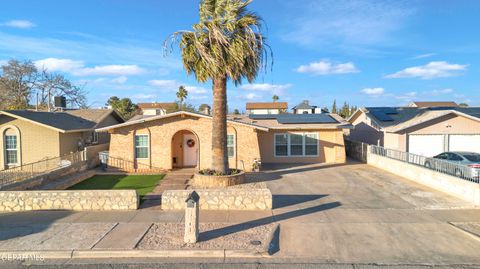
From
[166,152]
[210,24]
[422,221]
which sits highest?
[210,24]

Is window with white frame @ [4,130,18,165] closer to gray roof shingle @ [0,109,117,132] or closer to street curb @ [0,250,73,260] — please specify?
gray roof shingle @ [0,109,117,132]

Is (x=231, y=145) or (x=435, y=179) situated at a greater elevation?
(x=231, y=145)

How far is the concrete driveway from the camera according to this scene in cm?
655

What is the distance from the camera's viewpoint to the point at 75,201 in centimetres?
968

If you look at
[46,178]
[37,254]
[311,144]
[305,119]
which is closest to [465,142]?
[311,144]

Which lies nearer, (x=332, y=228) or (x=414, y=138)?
(x=332, y=228)

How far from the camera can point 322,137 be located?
21.0 metres

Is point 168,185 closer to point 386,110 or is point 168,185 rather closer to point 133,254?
point 133,254

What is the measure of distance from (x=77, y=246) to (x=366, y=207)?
890 cm

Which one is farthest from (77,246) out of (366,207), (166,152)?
(166,152)

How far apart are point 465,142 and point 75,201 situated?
76.2 ft

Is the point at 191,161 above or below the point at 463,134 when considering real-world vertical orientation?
below

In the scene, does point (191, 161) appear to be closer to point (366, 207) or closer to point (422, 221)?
point (366, 207)

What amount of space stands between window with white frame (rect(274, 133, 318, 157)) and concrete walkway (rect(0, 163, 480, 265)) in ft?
28.9
